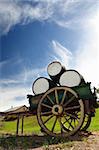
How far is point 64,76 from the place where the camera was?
13789 mm

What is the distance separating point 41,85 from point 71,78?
1.39m

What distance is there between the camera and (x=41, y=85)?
1423 centimetres

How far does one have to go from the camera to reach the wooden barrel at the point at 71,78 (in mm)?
13594

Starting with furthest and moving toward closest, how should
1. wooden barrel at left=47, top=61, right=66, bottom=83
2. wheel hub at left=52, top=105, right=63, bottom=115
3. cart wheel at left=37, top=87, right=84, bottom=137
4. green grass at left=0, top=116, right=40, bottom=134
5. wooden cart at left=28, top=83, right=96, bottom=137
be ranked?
green grass at left=0, top=116, right=40, bottom=134 < wooden barrel at left=47, top=61, right=66, bottom=83 < wheel hub at left=52, top=105, right=63, bottom=115 < cart wheel at left=37, top=87, right=84, bottom=137 < wooden cart at left=28, top=83, right=96, bottom=137

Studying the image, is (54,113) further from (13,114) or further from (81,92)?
(13,114)

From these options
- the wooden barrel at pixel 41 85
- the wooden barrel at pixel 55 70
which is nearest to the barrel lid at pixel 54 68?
the wooden barrel at pixel 55 70

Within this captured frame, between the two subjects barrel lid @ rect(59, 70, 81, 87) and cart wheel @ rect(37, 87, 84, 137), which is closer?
cart wheel @ rect(37, 87, 84, 137)

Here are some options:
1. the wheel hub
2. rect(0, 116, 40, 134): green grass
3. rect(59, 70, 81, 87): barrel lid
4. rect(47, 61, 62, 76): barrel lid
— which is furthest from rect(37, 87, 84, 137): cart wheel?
rect(0, 116, 40, 134): green grass

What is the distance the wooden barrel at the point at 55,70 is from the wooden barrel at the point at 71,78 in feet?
1.24

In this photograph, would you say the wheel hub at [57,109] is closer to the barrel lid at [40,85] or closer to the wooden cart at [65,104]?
the wooden cart at [65,104]

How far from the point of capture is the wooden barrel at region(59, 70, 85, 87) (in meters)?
13.6

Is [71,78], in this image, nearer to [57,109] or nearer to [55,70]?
[55,70]

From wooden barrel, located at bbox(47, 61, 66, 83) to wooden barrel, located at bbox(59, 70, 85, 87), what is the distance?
0.38 meters

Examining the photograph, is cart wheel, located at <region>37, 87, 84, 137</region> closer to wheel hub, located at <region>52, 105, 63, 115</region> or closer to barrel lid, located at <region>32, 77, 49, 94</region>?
wheel hub, located at <region>52, 105, 63, 115</region>
